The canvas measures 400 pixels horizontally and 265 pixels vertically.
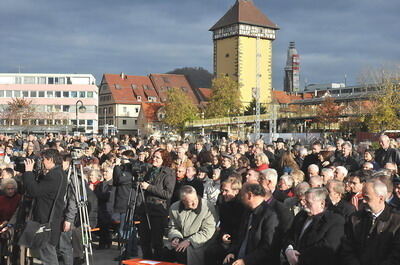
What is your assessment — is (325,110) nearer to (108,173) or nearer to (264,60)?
(264,60)

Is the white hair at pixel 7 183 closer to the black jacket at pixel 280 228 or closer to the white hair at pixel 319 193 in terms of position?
the black jacket at pixel 280 228

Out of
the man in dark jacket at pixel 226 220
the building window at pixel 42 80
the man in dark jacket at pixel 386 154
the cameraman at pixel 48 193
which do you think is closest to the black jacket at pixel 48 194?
the cameraman at pixel 48 193

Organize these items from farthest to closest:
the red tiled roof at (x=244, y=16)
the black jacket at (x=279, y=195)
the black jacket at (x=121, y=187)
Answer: the red tiled roof at (x=244, y=16), the black jacket at (x=121, y=187), the black jacket at (x=279, y=195)

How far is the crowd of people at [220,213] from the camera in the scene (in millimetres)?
5113

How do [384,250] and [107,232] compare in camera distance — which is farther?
[107,232]

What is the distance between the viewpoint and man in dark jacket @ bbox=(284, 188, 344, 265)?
518 cm

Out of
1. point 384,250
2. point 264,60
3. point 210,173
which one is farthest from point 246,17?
point 384,250


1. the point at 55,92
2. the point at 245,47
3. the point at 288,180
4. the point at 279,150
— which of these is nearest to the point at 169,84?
the point at 245,47

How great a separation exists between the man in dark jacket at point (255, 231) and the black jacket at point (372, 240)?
2.71 feet

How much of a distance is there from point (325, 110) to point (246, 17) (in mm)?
28233

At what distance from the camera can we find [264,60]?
3415 inches

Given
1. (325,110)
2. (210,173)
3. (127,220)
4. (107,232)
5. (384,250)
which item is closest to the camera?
(384,250)

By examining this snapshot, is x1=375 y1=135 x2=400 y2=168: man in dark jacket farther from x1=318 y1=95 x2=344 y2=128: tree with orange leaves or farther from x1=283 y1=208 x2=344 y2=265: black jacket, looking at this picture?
x1=318 y1=95 x2=344 y2=128: tree with orange leaves

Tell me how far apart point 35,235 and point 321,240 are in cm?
371
